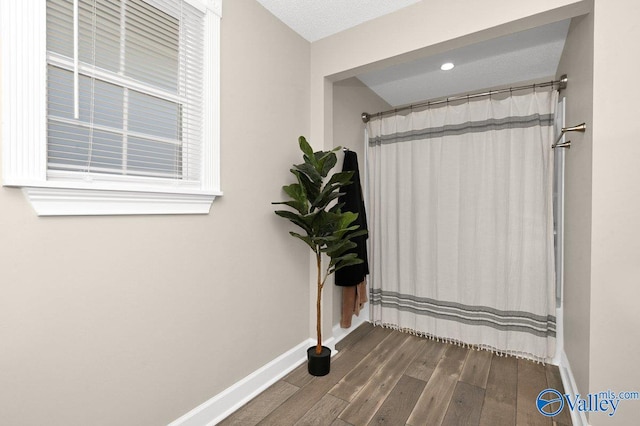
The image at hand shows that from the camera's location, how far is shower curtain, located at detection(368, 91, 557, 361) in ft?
7.32

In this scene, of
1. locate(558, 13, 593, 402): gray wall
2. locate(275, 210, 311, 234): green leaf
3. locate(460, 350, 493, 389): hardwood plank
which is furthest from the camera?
locate(460, 350, 493, 389): hardwood plank

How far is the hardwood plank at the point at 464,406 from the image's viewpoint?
5.39ft

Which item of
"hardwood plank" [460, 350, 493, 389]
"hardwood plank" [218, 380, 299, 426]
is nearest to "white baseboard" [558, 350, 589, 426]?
"hardwood plank" [460, 350, 493, 389]

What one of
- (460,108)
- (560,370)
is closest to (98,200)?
(460,108)

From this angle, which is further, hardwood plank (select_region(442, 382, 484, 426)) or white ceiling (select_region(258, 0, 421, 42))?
white ceiling (select_region(258, 0, 421, 42))

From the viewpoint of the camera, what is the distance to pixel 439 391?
6.26 ft

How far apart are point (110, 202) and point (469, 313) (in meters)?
2.63

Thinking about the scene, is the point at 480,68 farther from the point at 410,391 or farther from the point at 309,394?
the point at 309,394

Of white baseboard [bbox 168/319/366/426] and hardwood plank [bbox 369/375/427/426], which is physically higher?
white baseboard [bbox 168/319/366/426]

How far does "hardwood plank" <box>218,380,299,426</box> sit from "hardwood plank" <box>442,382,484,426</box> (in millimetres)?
934

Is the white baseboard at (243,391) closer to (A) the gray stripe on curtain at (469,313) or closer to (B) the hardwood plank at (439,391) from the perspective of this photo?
(B) the hardwood plank at (439,391)

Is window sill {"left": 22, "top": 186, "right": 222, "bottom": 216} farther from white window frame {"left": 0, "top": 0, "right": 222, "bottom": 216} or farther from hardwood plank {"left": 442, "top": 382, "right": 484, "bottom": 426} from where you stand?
hardwood plank {"left": 442, "top": 382, "right": 484, "bottom": 426}

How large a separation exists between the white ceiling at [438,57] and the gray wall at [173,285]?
0.64 feet

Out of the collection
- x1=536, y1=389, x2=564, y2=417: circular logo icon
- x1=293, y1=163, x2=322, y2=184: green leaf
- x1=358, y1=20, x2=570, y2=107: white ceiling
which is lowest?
x1=536, y1=389, x2=564, y2=417: circular logo icon
